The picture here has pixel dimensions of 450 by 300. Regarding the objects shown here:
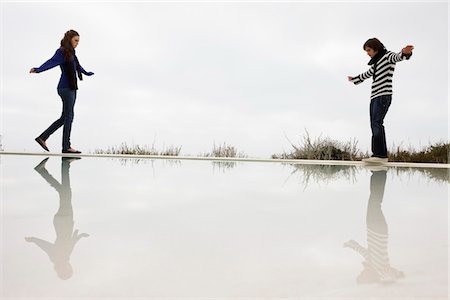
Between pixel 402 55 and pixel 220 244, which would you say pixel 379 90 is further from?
pixel 220 244

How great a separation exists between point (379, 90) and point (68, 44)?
5154 millimetres

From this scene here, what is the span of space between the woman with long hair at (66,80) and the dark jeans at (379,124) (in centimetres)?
491

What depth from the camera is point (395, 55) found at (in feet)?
18.2

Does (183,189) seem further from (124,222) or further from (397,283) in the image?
(397,283)

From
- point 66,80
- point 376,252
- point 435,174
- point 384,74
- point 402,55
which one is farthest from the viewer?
point 66,80

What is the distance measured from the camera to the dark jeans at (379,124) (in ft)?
18.8

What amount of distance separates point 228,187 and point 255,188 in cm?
20

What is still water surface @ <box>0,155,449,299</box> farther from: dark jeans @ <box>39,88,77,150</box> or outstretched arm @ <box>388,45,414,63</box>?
dark jeans @ <box>39,88,77,150</box>

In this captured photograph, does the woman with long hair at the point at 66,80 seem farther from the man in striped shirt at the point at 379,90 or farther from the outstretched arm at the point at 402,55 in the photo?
the outstretched arm at the point at 402,55

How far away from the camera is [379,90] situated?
5.80 m

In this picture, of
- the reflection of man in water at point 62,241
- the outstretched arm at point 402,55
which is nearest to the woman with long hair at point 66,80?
the reflection of man in water at point 62,241

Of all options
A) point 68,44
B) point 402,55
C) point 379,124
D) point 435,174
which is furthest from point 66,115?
point 435,174

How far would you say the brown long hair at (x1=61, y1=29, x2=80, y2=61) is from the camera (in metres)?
6.66

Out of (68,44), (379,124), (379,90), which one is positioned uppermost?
(68,44)
